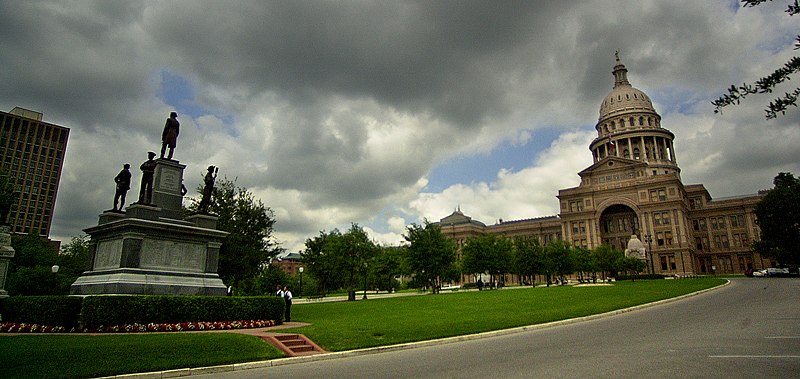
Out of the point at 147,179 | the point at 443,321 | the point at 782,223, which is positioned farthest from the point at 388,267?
the point at 782,223

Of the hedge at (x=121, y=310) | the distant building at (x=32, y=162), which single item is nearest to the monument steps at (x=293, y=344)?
the hedge at (x=121, y=310)

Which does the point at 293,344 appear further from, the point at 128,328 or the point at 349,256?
the point at 349,256

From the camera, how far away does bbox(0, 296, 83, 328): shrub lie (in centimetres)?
1608

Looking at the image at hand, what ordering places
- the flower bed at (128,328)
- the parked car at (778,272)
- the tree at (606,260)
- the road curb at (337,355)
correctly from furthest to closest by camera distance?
the tree at (606,260), the parked car at (778,272), the flower bed at (128,328), the road curb at (337,355)

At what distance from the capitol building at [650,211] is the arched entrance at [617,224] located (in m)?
0.21

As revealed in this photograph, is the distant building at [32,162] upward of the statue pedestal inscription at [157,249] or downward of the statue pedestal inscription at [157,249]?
upward

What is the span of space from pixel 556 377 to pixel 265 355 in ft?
26.6

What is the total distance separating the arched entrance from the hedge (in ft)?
324

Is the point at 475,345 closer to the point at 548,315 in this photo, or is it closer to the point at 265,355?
the point at 265,355

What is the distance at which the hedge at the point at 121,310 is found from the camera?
16.0m

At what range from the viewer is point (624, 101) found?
125 m

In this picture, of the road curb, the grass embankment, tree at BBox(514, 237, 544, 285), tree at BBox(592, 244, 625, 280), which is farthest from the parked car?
the grass embankment

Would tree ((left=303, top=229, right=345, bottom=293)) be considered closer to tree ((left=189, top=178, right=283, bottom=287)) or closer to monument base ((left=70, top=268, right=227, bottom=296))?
tree ((left=189, top=178, right=283, bottom=287))

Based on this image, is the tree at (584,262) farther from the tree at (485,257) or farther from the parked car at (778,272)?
the parked car at (778,272)
